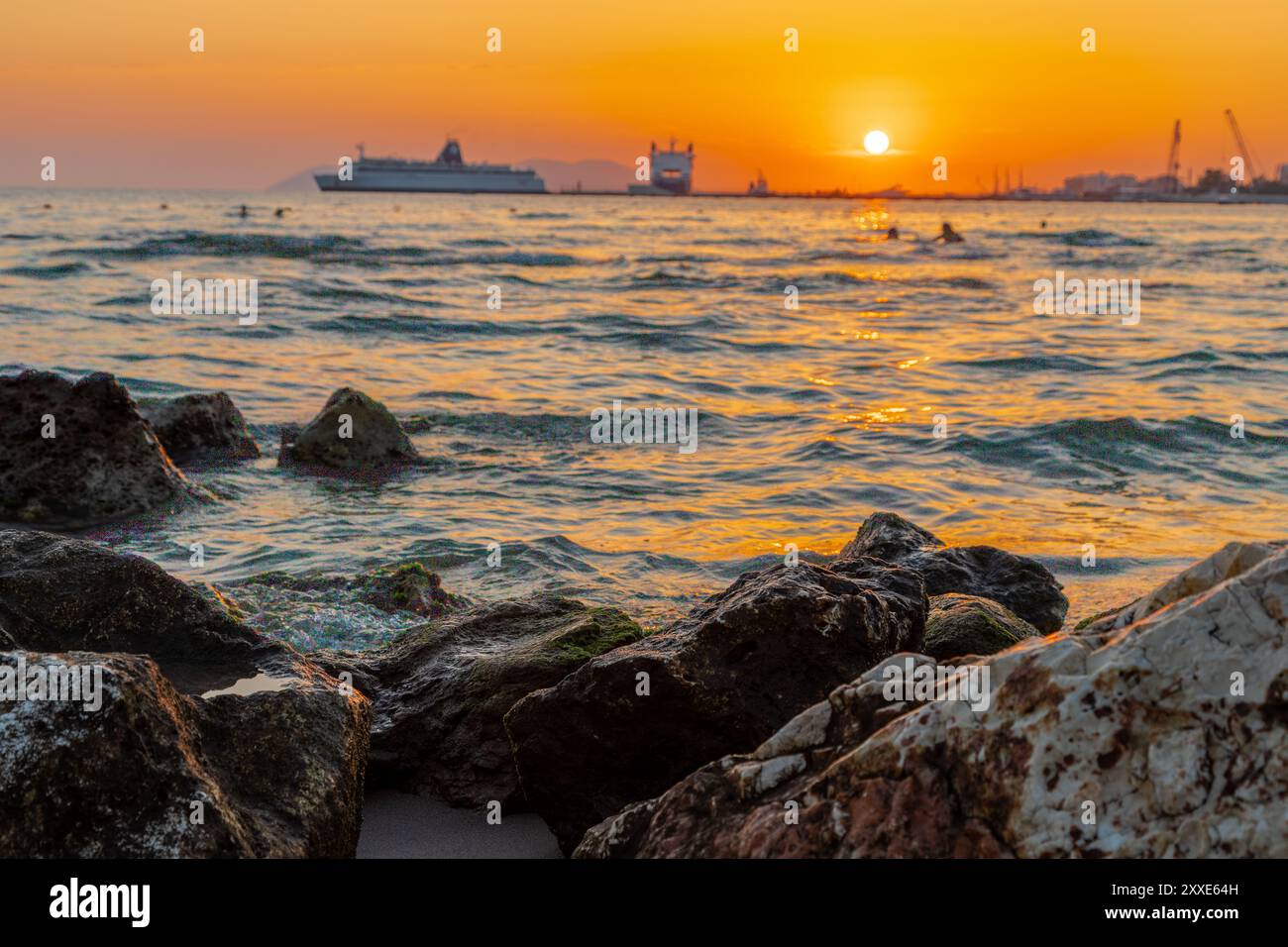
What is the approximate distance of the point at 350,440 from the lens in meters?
12.0

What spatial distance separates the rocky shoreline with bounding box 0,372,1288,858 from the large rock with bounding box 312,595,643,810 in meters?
0.01

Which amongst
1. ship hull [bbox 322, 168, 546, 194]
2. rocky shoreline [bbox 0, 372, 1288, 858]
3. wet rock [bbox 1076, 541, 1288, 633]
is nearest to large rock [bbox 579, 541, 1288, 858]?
rocky shoreline [bbox 0, 372, 1288, 858]

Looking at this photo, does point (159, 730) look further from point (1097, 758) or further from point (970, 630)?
point (970, 630)

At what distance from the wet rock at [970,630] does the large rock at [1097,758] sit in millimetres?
2554

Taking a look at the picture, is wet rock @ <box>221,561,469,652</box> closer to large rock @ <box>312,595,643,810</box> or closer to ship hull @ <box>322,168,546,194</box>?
large rock @ <box>312,595,643,810</box>

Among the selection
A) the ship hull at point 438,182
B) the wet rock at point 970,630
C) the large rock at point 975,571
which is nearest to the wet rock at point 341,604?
the large rock at point 975,571

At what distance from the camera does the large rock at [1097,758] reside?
2.65 m

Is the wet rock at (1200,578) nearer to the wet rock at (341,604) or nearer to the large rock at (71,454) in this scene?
the wet rock at (341,604)

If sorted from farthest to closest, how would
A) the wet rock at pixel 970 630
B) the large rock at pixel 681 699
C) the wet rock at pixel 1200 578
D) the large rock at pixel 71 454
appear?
the large rock at pixel 71 454 → the wet rock at pixel 970 630 → the large rock at pixel 681 699 → the wet rock at pixel 1200 578

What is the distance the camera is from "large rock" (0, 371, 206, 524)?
30.8ft

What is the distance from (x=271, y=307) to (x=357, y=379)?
982 centimetres

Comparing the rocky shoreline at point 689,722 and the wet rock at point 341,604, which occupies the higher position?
the rocky shoreline at point 689,722

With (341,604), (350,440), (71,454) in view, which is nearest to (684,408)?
(350,440)

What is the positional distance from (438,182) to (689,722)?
166 metres
